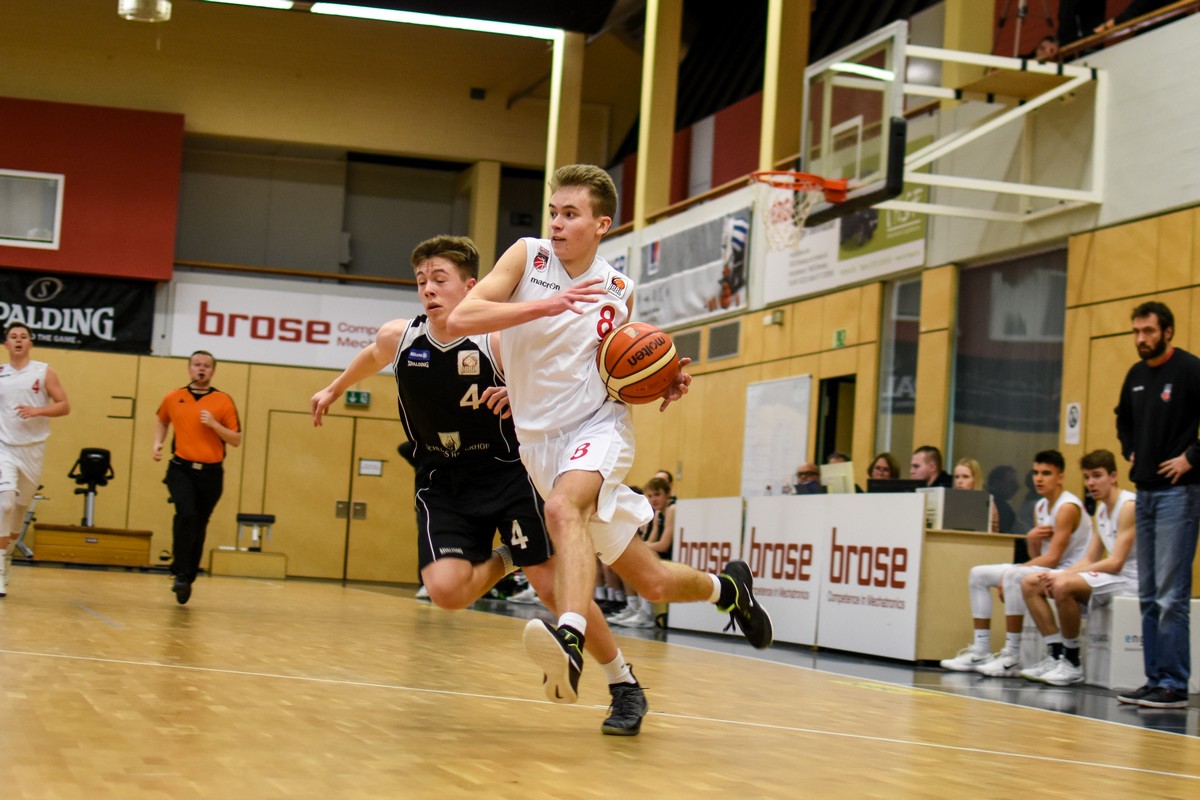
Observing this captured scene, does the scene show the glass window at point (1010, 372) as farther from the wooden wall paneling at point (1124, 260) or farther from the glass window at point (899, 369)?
the glass window at point (899, 369)

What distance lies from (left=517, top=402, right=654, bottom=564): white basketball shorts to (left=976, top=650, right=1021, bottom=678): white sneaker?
16.2ft

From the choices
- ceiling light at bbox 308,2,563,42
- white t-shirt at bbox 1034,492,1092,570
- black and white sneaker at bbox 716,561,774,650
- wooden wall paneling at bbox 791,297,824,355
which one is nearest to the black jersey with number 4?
black and white sneaker at bbox 716,561,774,650

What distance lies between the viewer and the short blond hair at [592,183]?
177 inches

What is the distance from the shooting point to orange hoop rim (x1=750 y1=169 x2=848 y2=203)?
11.6 metres

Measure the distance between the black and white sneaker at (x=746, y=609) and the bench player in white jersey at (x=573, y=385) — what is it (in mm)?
352

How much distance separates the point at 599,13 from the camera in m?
18.8

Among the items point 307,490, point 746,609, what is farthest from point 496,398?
point 307,490

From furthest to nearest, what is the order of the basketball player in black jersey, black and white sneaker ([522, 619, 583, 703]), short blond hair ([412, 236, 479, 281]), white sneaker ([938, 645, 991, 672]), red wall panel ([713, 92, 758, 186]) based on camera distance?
red wall panel ([713, 92, 758, 186]) < white sneaker ([938, 645, 991, 672]) < short blond hair ([412, 236, 479, 281]) < the basketball player in black jersey < black and white sneaker ([522, 619, 583, 703])

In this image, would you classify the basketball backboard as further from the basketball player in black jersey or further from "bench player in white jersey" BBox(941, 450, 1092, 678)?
the basketball player in black jersey

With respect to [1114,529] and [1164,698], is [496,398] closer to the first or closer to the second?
[1164,698]

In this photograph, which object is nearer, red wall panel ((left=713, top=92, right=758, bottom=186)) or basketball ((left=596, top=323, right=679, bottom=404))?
basketball ((left=596, top=323, right=679, bottom=404))

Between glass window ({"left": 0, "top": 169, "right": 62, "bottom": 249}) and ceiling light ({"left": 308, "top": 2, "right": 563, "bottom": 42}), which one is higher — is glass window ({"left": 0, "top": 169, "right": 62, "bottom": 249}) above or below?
below

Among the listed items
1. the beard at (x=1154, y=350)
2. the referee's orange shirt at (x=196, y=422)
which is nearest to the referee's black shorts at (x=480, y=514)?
the beard at (x=1154, y=350)

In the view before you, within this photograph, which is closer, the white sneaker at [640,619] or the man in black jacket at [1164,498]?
the man in black jacket at [1164,498]
